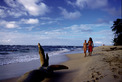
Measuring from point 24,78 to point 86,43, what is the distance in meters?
7.61

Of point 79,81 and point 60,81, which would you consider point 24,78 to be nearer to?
point 60,81

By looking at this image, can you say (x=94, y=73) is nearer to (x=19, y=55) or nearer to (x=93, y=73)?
(x=93, y=73)

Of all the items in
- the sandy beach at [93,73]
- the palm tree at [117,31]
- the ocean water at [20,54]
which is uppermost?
the palm tree at [117,31]

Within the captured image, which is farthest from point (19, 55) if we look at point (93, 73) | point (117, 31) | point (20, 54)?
point (117, 31)

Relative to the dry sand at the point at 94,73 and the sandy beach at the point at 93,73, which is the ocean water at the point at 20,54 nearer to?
the sandy beach at the point at 93,73

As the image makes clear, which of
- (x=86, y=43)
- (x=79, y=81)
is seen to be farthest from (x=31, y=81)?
(x=86, y=43)

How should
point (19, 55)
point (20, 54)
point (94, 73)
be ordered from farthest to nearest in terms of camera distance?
1. point (20, 54)
2. point (19, 55)
3. point (94, 73)

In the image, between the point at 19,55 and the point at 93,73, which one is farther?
the point at 19,55

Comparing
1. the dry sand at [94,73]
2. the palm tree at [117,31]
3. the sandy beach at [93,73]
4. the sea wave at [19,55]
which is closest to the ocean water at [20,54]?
the sea wave at [19,55]

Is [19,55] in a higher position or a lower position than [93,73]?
lower

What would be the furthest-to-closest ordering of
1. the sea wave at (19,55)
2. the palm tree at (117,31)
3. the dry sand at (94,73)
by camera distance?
1. the palm tree at (117,31)
2. the sea wave at (19,55)
3. the dry sand at (94,73)

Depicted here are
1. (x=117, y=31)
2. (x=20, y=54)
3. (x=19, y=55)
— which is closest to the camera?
(x=19, y=55)

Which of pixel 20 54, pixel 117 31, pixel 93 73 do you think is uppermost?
pixel 117 31

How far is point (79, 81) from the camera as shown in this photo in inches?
114
